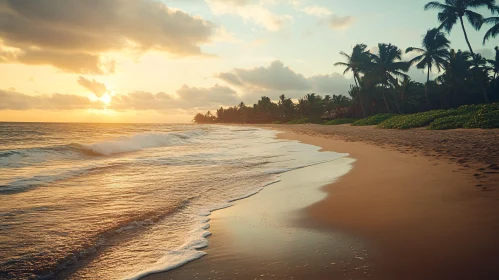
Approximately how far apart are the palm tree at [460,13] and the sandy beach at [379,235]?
112ft

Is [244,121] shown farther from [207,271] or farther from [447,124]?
[207,271]

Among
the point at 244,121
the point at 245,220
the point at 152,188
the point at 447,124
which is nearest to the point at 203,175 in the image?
the point at 152,188

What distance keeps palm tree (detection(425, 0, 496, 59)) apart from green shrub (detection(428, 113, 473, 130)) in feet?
48.6

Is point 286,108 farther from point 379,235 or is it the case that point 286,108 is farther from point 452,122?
point 379,235

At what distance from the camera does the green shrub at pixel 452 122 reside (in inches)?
784

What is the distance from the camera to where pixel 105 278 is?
2.89 metres

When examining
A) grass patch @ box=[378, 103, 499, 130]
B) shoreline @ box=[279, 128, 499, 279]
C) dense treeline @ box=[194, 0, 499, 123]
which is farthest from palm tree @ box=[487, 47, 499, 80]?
shoreline @ box=[279, 128, 499, 279]

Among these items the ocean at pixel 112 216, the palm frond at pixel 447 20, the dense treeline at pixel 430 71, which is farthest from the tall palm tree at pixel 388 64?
the ocean at pixel 112 216

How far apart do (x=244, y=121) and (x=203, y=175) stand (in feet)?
388

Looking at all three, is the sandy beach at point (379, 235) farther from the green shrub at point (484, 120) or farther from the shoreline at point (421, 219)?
the green shrub at point (484, 120)

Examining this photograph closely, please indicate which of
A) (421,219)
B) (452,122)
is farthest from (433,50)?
(421,219)

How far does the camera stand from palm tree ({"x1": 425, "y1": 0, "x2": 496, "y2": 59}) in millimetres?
30859

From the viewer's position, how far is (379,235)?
349cm

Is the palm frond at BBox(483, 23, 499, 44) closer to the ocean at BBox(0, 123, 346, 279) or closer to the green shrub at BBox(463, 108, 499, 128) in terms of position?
the green shrub at BBox(463, 108, 499, 128)
